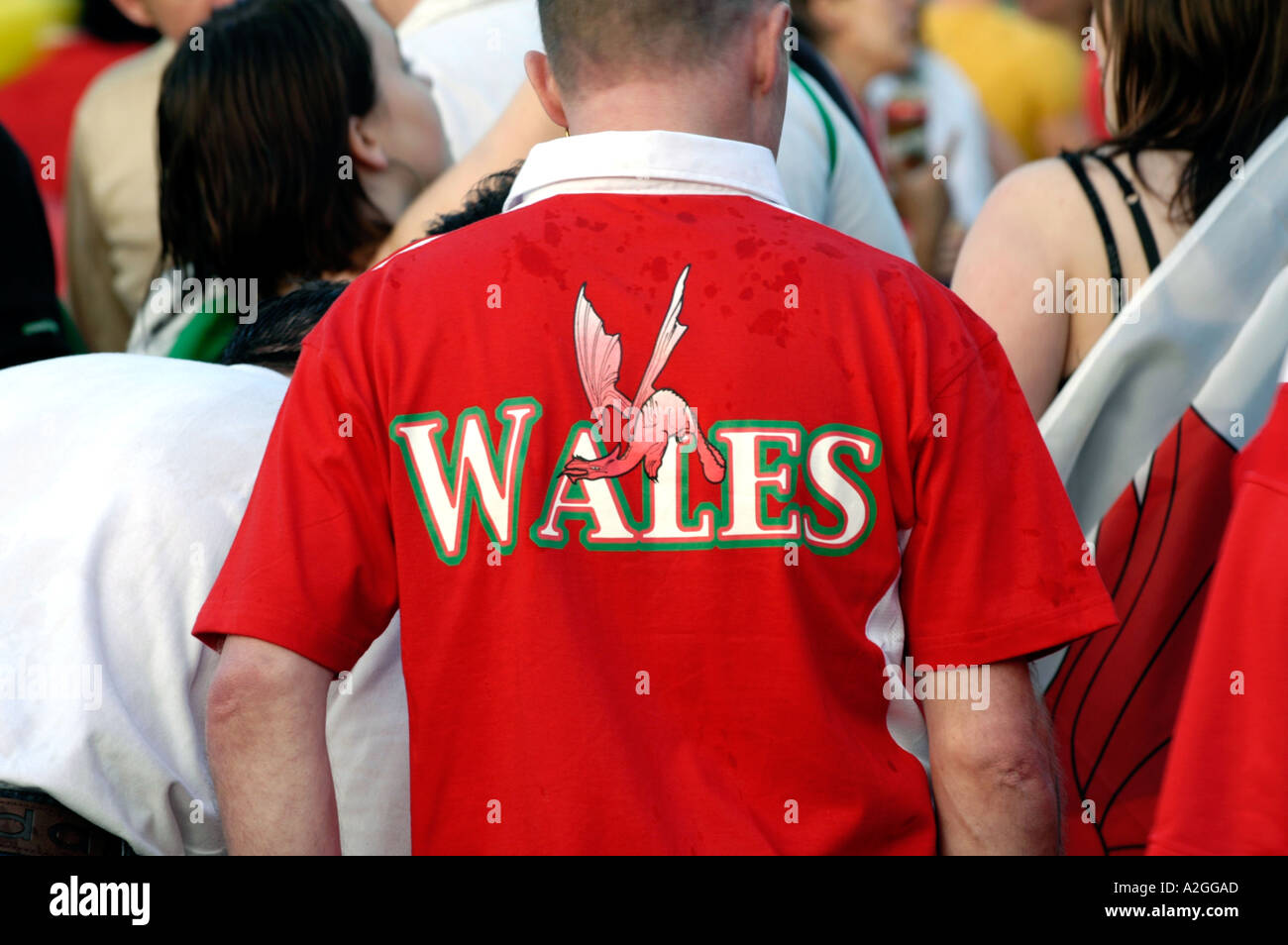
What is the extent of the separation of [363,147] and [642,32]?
51.9 inches

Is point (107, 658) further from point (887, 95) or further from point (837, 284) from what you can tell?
point (887, 95)

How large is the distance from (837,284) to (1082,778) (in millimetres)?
862

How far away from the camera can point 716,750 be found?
1424 mm

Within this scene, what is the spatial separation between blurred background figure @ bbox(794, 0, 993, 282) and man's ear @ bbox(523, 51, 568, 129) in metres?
3.02

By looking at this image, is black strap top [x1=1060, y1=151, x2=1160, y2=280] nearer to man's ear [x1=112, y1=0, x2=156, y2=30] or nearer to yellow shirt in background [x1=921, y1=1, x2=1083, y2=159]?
man's ear [x1=112, y1=0, x2=156, y2=30]

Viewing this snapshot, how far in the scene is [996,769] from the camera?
1.44 metres

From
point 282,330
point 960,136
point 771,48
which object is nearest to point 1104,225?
point 771,48

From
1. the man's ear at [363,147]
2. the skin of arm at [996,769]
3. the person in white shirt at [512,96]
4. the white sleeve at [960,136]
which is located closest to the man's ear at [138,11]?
the person in white shirt at [512,96]

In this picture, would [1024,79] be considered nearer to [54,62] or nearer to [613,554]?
[54,62]

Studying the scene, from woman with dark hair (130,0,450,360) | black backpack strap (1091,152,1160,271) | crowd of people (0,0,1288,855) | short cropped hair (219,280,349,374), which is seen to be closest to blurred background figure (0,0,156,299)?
woman with dark hair (130,0,450,360)

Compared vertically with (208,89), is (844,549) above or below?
below

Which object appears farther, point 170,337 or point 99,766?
point 170,337

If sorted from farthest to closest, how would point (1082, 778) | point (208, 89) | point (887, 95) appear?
point (887, 95) → point (208, 89) → point (1082, 778)
